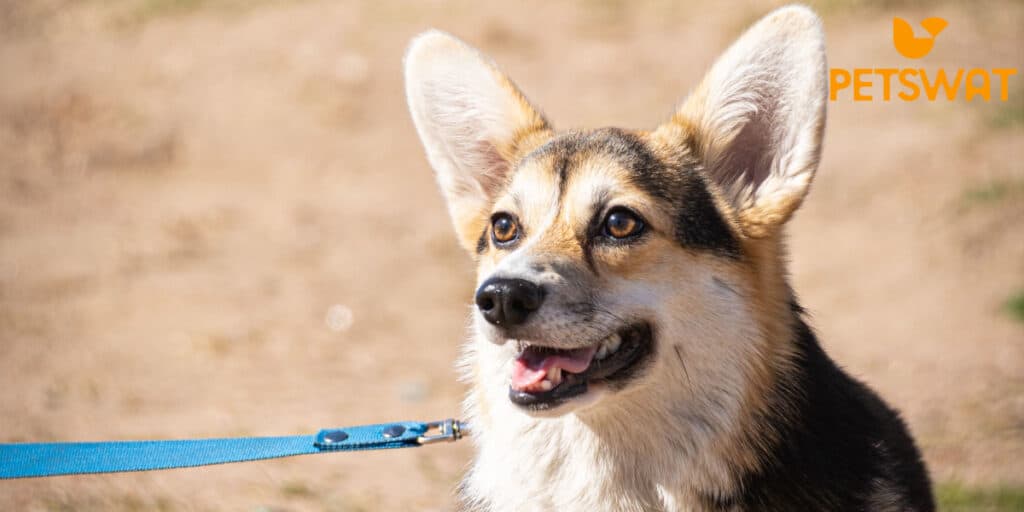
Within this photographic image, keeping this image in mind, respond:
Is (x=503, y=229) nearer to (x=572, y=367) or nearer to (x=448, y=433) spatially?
(x=572, y=367)

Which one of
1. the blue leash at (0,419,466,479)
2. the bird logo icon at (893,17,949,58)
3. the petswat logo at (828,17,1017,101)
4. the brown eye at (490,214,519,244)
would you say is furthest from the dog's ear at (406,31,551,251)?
the bird logo icon at (893,17,949,58)

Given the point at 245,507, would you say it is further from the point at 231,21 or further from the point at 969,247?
the point at 231,21

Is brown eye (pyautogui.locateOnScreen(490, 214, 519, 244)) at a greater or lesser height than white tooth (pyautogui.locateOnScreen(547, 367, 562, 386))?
greater

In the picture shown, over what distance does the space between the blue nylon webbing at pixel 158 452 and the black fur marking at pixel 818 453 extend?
1.22m

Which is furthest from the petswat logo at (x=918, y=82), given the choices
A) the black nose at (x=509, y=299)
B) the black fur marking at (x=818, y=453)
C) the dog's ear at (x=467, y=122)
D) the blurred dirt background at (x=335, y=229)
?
→ the black nose at (x=509, y=299)

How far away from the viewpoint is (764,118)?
3.68 meters

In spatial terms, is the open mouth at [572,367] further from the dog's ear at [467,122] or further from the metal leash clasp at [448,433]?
the dog's ear at [467,122]

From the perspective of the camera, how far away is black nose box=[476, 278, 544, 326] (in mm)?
3119

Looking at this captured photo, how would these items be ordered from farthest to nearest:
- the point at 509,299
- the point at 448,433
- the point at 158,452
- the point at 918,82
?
the point at 918,82
the point at 448,433
the point at 158,452
the point at 509,299

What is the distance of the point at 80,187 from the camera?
10.6 meters

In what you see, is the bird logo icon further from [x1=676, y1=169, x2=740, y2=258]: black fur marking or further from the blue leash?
the blue leash

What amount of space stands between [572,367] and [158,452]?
1449 millimetres

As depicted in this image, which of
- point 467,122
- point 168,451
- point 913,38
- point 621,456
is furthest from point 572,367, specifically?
point 913,38

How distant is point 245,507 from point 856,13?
990 centimetres
